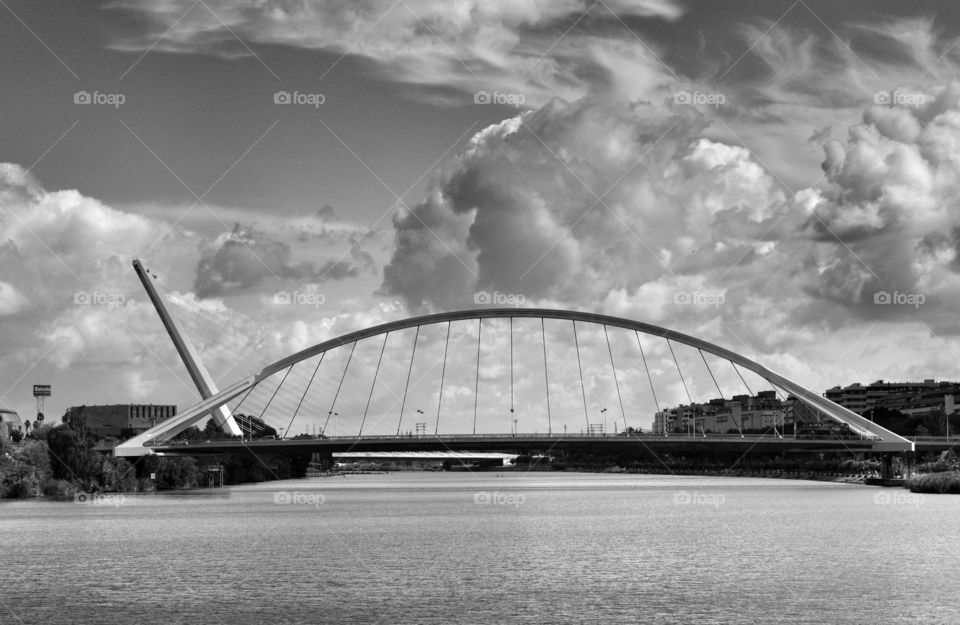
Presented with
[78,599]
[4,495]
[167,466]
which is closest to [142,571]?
[78,599]

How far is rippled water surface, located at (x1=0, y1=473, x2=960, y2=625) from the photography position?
36.8m

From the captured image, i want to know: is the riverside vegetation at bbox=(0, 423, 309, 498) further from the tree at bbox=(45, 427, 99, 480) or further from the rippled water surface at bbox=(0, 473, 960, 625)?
the rippled water surface at bbox=(0, 473, 960, 625)

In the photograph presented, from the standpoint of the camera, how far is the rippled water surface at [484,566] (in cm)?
3684

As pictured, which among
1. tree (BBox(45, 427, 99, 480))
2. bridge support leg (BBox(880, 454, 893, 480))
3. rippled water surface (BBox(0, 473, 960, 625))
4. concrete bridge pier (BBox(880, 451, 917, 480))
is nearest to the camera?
rippled water surface (BBox(0, 473, 960, 625))

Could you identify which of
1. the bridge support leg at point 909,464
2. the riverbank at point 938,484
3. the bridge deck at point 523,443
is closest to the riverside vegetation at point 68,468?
the bridge deck at point 523,443

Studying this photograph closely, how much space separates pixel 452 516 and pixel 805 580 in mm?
42844

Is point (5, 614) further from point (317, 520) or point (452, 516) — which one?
point (452, 516)

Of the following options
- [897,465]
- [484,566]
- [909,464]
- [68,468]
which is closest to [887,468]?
[897,465]

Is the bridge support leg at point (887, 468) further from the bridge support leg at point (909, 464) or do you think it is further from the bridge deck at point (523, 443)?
the bridge deck at point (523, 443)

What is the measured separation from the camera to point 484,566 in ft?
161

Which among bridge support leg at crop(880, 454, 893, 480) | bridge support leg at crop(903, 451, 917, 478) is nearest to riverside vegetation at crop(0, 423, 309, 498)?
bridge support leg at crop(880, 454, 893, 480)

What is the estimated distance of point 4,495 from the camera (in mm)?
107375

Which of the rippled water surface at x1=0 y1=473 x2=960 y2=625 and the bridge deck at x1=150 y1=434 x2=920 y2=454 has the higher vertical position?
the bridge deck at x1=150 y1=434 x2=920 y2=454

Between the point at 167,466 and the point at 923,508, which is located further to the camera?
the point at 167,466
